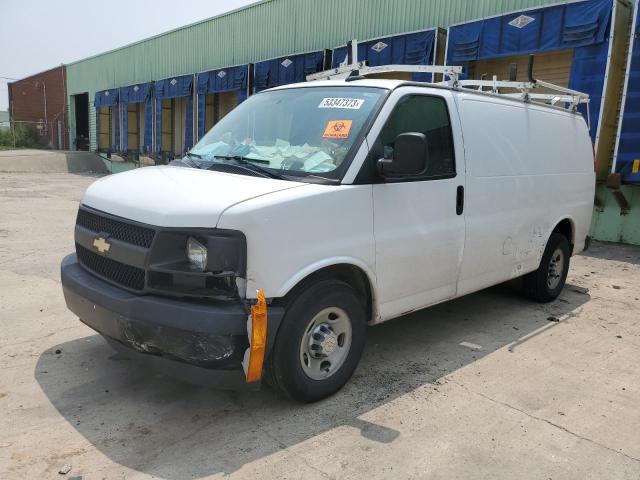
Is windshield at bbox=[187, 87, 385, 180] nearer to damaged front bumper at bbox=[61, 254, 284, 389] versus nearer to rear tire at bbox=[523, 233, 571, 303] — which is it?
damaged front bumper at bbox=[61, 254, 284, 389]

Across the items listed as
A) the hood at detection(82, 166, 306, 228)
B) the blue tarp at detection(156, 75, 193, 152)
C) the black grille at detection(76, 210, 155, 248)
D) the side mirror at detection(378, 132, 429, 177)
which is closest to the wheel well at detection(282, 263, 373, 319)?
the hood at detection(82, 166, 306, 228)

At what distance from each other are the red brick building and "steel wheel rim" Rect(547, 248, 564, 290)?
37351 millimetres

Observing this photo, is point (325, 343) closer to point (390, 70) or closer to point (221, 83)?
point (390, 70)

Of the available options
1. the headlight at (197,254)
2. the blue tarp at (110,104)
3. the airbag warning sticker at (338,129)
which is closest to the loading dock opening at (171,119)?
the blue tarp at (110,104)

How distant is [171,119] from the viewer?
2641 centimetres

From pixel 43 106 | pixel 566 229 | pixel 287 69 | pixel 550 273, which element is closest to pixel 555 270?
pixel 550 273

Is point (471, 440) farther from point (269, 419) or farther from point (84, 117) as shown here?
point (84, 117)

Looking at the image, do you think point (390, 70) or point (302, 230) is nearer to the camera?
point (302, 230)

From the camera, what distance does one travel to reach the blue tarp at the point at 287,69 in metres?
16.4

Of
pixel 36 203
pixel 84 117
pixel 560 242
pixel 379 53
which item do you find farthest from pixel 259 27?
pixel 84 117

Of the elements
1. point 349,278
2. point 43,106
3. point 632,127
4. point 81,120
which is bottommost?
point 349,278

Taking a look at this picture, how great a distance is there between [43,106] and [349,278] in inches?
1715

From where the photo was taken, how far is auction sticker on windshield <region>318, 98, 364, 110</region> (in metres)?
3.83

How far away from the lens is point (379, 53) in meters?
14.2
